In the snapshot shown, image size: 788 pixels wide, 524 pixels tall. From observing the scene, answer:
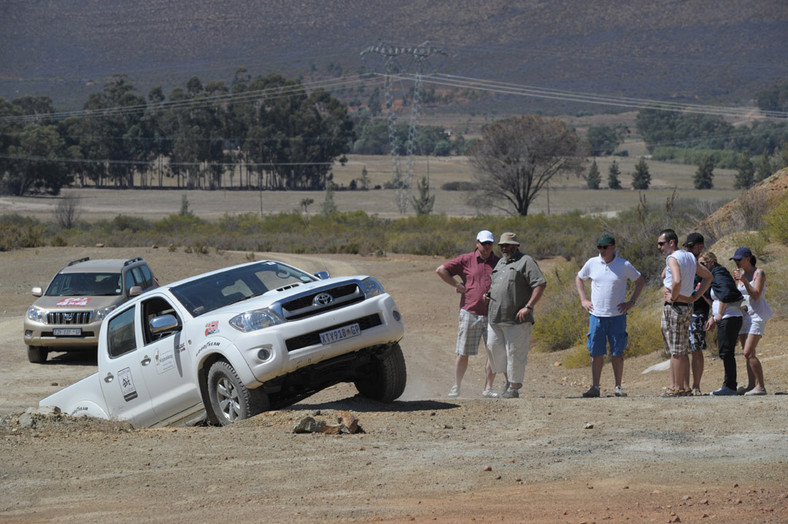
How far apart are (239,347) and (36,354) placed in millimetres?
10048

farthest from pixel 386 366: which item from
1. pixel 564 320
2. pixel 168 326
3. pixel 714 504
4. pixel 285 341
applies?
pixel 564 320

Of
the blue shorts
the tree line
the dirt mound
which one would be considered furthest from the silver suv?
the tree line

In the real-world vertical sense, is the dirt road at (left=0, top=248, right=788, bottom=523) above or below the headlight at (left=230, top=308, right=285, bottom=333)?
→ below

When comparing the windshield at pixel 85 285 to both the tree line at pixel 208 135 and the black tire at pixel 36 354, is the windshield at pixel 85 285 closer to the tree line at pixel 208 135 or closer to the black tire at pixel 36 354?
the black tire at pixel 36 354

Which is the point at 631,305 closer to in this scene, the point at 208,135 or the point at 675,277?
the point at 675,277

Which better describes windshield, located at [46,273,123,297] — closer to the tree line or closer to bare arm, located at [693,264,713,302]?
bare arm, located at [693,264,713,302]

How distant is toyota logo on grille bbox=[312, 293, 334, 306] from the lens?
9.55 meters

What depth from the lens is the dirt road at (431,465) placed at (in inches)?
256

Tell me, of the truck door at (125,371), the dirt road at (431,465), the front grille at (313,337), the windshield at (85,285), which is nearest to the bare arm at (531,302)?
the dirt road at (431,465)

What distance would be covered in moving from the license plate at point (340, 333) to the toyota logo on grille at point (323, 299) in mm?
272

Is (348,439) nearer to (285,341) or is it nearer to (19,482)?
(285,341)

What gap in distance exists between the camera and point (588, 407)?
9703mm

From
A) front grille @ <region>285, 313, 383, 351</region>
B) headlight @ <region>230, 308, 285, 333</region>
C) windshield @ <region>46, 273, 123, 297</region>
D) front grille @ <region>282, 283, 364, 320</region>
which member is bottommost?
windshield @ <region>46, 273, 123, 297</region>

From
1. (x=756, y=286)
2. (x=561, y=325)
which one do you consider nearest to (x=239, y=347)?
(x=756, y=286)
